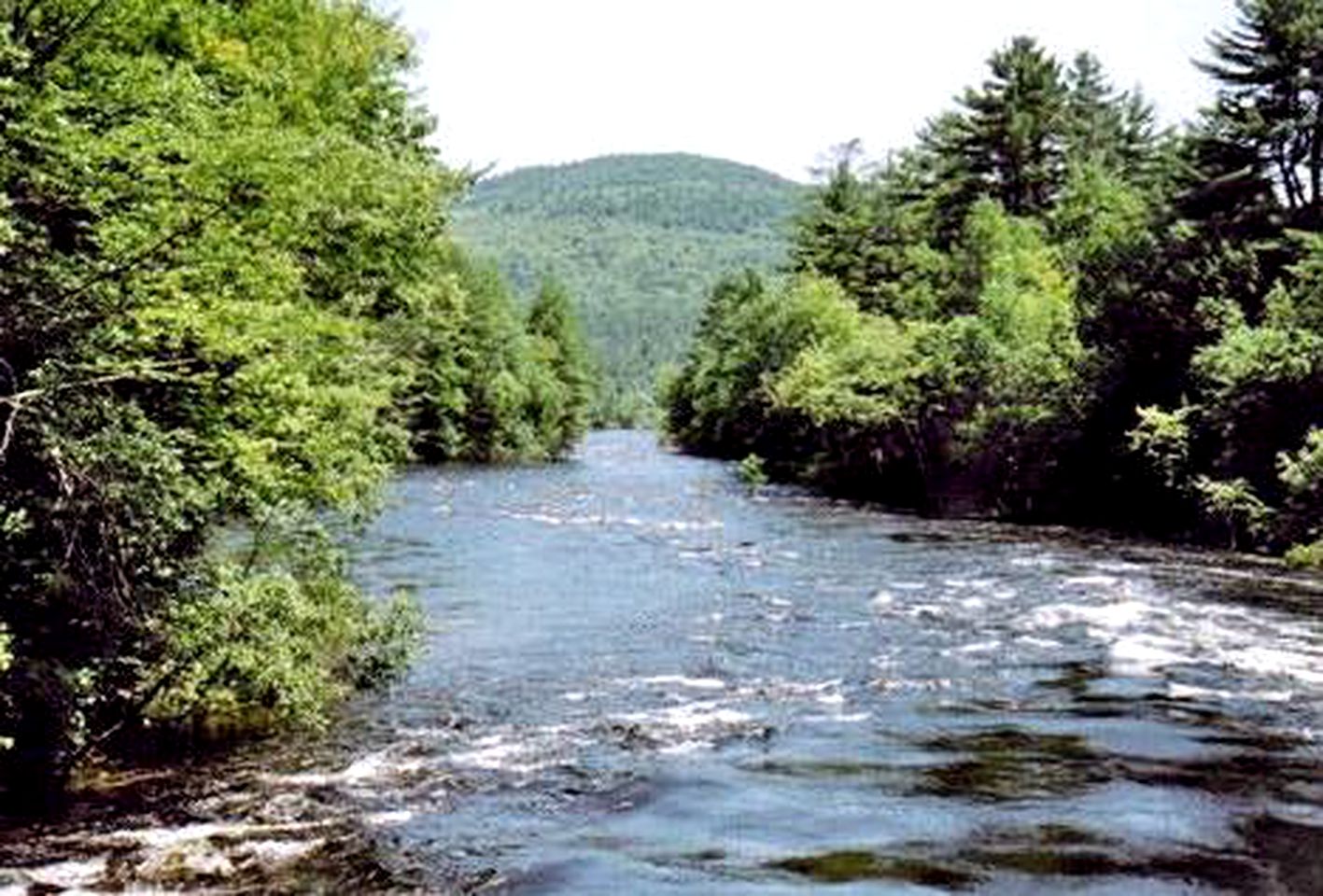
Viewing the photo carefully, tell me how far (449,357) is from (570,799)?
79.1 meters

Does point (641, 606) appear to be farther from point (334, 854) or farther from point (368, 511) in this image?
point (334, 854)

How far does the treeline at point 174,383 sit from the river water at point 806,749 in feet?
3.92

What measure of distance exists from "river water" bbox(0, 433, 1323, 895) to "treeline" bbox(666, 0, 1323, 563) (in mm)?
8330

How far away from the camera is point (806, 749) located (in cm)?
1589

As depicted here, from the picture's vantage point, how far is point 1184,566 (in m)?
32.4

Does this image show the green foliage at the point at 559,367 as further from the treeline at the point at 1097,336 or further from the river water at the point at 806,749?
the river water at the point at 806,749

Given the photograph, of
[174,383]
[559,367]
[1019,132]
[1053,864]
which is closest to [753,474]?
[1019,132]

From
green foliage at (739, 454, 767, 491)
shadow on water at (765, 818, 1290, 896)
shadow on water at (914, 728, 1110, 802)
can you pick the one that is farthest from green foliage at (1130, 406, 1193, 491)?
shadow on water at (765, 818, 1290, 896)

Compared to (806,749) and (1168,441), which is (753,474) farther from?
(806,749)

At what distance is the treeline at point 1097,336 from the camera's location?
37812 mm

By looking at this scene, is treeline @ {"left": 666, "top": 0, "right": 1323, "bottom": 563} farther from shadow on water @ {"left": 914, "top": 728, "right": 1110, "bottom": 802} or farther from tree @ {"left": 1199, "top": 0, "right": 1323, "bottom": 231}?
shadow on water @ {"left": 914, "top": 728, "right": 1110, "bottom": 802}

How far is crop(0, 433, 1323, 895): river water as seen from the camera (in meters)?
11.8

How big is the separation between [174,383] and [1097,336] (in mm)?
37707

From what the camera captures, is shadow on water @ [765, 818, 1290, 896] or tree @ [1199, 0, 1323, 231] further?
tree @ [1199, 0, 1323, 231]
